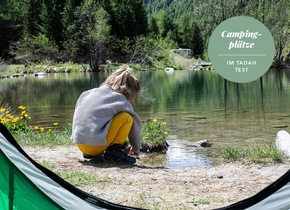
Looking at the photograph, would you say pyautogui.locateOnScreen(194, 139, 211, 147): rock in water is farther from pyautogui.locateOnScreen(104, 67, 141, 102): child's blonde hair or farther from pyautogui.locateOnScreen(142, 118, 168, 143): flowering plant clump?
pyautogui.locateOnScreen(104, 67, 141, 102): child's blonde hair

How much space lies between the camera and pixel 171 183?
2.06 meters

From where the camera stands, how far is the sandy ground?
1.77 metres

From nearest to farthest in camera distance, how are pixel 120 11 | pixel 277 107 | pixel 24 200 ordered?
1. pixel 24 200
2. pixel 277 107
3. pixel 120 11

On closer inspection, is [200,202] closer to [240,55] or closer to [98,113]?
[98,113]

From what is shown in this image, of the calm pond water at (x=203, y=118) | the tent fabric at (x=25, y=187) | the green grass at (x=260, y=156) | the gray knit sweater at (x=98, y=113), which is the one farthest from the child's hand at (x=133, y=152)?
the tent fabric at (x=25, y=187)

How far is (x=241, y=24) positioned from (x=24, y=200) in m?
3.21

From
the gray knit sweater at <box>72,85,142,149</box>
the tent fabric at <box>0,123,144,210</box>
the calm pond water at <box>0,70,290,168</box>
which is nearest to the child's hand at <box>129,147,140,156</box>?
the gray knit sweater at <box>72,85,142,149</box>

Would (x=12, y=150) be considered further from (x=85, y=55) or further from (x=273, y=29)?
(x=85, y=55)

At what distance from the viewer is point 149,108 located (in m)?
7.39

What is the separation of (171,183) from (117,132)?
19.6 inches

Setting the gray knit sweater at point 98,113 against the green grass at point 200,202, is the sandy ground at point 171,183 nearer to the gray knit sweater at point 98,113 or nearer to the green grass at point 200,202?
the green grass at point 200,202

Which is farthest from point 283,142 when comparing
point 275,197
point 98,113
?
point 275,197

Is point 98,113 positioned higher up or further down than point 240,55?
further down

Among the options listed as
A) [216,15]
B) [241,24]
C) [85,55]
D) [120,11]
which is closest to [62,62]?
[85,55]
